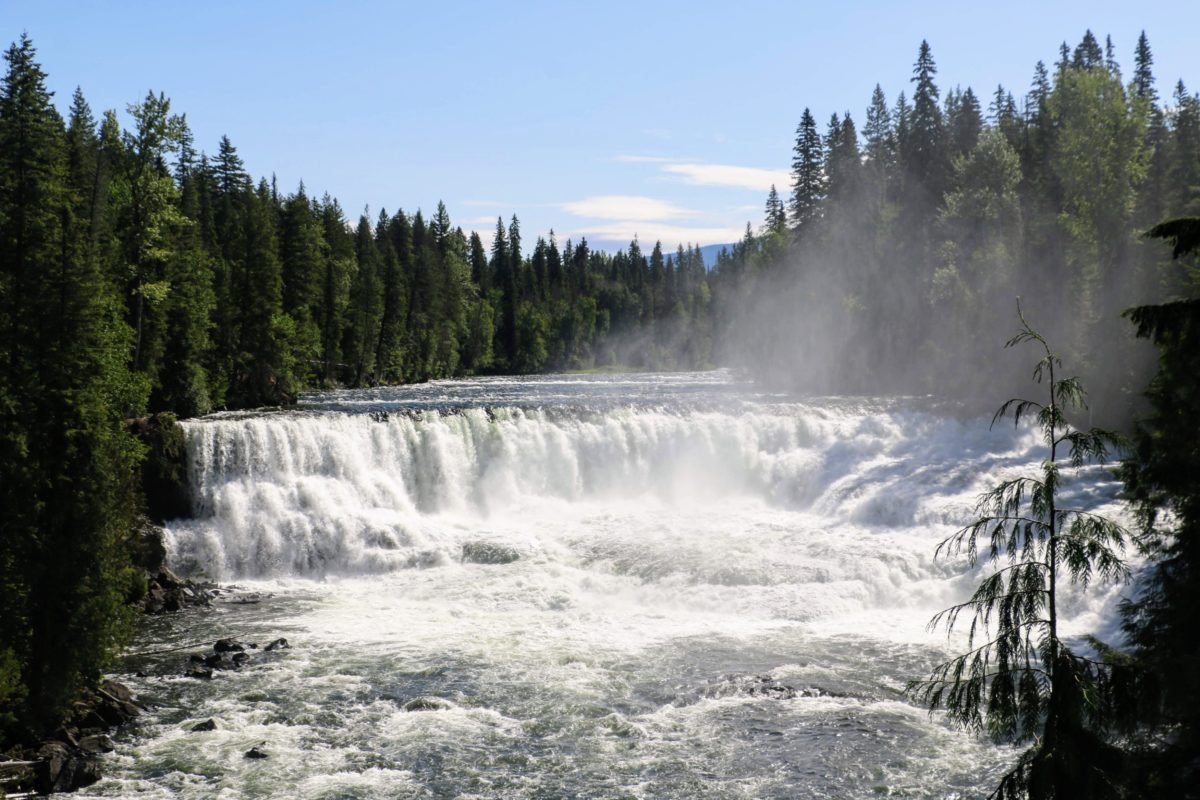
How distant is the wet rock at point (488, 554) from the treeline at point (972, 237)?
25.6 metres

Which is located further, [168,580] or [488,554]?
[488,554]

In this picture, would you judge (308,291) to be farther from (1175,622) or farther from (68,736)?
(1175,622)

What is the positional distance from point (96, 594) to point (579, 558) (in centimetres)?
1592

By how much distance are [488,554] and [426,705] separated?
1226 centimetres

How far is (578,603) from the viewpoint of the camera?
1073 inches

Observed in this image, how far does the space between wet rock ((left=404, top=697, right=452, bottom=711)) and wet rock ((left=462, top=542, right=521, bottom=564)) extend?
11483 mm

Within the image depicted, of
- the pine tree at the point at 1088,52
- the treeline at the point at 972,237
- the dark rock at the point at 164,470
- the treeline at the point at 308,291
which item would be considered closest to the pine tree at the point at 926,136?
A: the treeline at the point at 972,237

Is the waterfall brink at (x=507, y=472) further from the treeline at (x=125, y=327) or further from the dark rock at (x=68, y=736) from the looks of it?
the dark rock at (x=68, y=736)

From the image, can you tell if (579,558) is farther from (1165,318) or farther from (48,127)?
(1165,318)

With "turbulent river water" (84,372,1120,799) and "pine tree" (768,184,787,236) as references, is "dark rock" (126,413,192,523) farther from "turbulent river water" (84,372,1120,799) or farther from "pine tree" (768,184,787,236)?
"pine tree" (768,184,787,236)

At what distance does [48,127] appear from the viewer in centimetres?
2934

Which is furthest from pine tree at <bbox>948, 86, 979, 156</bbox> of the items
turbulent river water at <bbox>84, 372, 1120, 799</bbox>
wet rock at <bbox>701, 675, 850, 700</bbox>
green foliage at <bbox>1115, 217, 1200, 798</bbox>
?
green foliage at <bbox>1115, 217, 1200, 798</bbox>

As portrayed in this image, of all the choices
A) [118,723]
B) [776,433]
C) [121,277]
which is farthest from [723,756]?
[121,277]

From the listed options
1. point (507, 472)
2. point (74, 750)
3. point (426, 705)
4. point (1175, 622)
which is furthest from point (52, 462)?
point (507, 472)
